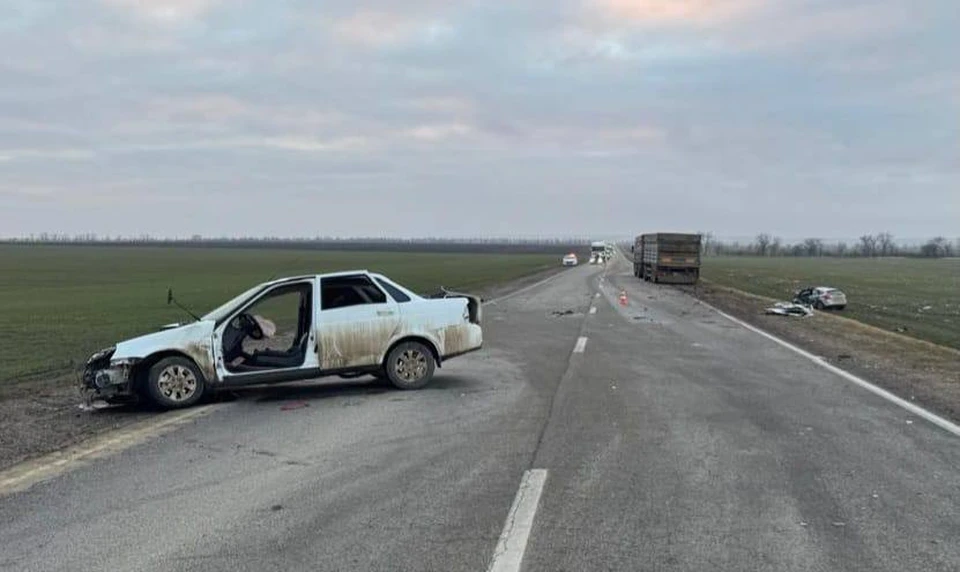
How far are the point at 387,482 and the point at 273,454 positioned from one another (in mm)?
1548

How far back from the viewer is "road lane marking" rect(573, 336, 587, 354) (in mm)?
15823

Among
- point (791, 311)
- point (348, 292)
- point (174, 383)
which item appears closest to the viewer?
point (174, 383)

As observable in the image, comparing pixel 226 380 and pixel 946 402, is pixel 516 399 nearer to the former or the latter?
pixel 226 380

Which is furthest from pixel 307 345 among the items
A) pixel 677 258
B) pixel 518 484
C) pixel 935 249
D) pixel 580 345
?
pixel 935 249

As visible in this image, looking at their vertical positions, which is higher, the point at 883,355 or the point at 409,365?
the point at 409,365

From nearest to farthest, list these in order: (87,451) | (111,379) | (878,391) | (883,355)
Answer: (87,451)
(111,379)
(878,391)
(883,355)

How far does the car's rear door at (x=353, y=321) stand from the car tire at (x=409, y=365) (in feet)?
0.66

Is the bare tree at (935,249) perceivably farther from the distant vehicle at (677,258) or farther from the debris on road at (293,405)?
the debris on road at (293,405)

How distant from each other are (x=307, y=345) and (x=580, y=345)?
7186 mm

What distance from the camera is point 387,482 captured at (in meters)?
6.72

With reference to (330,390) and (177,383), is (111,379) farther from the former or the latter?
(330,390)

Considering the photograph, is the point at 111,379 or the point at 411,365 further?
the point at 411,365

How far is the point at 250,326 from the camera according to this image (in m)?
11.3

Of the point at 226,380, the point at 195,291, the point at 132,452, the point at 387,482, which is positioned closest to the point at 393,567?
the point at 387,482
